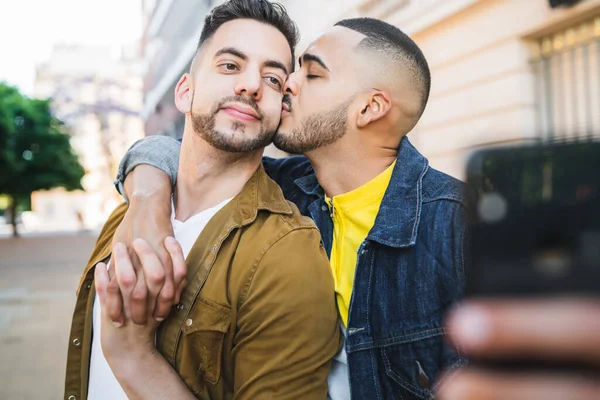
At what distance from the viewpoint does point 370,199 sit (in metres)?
1.94

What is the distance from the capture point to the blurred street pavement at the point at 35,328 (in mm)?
3979

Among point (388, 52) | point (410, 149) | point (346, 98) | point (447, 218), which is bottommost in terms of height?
point (447, 218)

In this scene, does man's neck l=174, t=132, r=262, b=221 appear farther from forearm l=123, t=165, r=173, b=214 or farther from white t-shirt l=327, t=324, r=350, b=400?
white t-shirt l=327, t=324, r=350, b=400

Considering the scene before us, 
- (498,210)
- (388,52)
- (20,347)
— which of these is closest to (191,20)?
(20,347)

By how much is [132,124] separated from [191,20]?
632 inches

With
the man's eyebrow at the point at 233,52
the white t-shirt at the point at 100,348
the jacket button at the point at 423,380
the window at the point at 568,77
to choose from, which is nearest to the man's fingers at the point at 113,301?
the white t-shirt at the point at 100,348

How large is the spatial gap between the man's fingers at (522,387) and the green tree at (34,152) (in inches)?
948

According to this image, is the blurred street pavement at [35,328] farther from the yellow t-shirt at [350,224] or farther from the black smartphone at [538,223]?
the black smartphone at [538,223]

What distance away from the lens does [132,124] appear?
2945cm

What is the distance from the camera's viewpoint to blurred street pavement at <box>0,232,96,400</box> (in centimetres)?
398

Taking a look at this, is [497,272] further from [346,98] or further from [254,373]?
[346,98]

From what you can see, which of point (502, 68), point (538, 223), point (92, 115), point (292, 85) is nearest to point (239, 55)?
point (292, 85)

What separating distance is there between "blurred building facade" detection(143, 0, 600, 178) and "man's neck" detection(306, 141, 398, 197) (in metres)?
→ 1.94

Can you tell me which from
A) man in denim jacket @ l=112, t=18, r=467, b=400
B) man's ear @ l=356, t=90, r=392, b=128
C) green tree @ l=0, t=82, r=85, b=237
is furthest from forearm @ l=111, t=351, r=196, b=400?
green tree @ l=0, t=82, r=85, b=237
